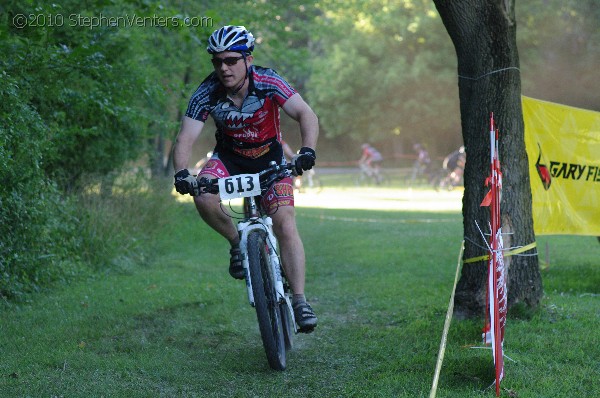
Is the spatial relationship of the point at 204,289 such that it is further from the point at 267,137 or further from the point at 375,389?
the point at 375,389

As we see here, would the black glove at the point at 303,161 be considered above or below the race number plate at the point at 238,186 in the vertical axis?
above

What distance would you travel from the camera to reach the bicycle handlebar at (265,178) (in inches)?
235

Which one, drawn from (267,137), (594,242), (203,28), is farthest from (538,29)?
(267,137)

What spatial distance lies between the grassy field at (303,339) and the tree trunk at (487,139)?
292mm

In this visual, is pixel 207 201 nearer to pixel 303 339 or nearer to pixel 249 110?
pixel 249 110

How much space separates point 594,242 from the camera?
50.1ft

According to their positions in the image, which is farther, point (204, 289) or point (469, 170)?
point (204, 289)

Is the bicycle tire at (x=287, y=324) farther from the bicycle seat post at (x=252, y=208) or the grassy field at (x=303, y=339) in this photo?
the bicycle seat post at (x=252, y=208)

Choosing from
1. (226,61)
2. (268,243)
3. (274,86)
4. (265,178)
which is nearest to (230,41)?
(226,61)

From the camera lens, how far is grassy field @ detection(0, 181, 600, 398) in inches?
222

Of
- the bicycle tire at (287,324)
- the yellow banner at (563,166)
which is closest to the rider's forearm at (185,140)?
the bicycle tire at (287,324)

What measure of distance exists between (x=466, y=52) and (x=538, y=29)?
47068mm

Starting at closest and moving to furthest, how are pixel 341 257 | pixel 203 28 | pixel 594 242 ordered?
pixel 203 28
pixel 341 257
pixel 594 242

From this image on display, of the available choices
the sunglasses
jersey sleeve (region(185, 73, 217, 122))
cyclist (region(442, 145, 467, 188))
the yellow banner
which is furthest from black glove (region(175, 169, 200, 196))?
cyclist (region(442, 145, 467, 188))
